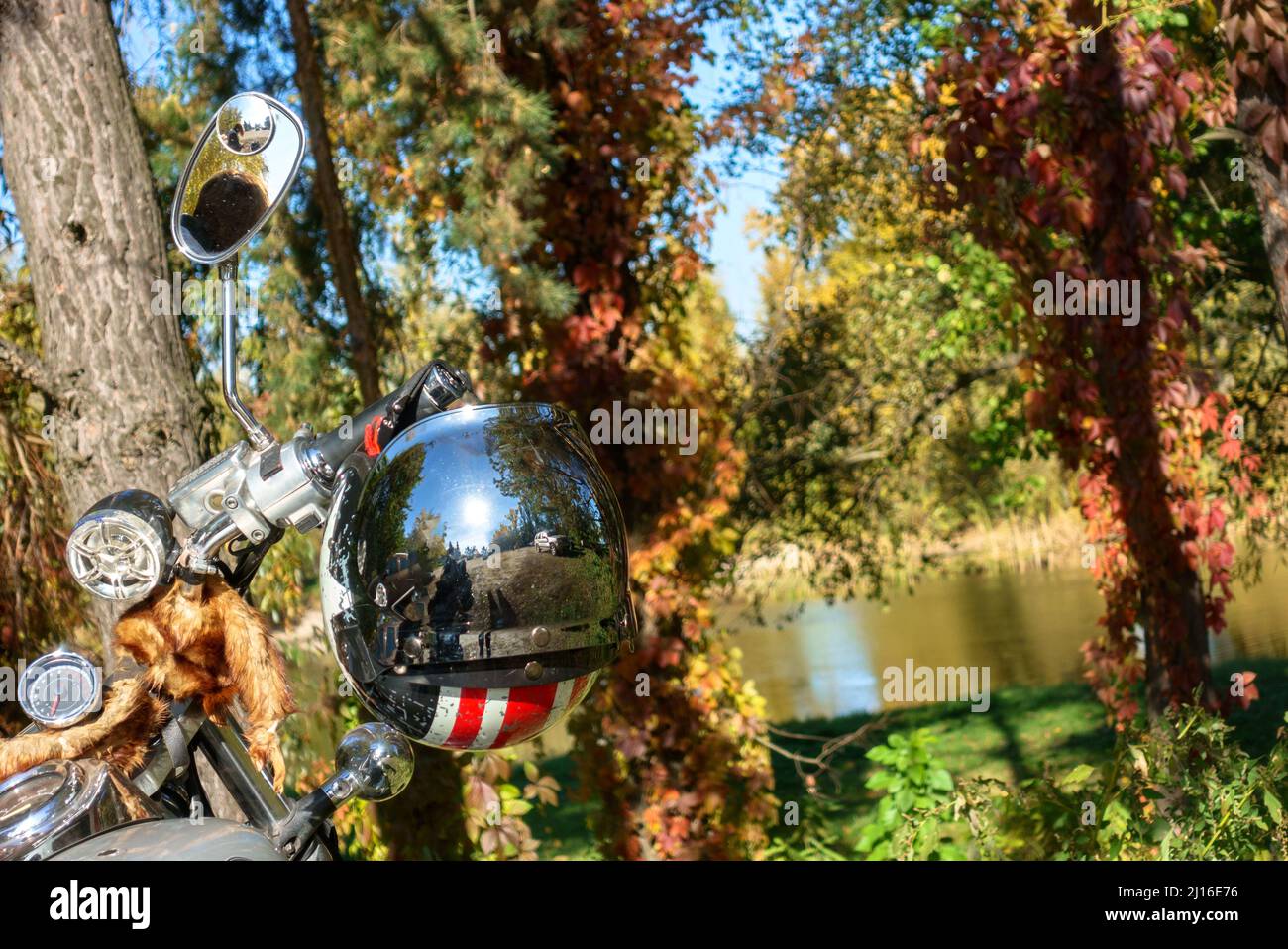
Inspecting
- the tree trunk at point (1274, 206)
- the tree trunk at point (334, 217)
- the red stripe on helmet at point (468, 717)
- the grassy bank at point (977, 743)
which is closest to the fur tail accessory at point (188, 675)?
the red stripe on helmet at point (468, 717)

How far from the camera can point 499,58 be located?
193 inches

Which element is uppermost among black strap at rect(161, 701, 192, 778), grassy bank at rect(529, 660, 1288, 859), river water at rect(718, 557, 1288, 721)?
black strap at rect(161, 701, 192, 778)

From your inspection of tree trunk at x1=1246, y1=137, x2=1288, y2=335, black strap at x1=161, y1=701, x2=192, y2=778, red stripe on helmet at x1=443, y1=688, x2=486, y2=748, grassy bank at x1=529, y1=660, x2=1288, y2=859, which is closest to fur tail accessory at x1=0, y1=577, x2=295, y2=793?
black strap at x1=161, y1=701, x2=192, y2=778

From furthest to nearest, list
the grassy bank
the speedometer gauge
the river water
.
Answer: the river water < the grassy bank < the speedometer gauge

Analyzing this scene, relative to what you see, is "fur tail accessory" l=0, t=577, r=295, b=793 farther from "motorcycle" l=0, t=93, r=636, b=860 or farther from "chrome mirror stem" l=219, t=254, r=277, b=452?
"chrome mirror stem" l=219, t=254, r=277, b=452

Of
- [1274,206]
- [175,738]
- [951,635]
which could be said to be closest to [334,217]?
[1274,206]

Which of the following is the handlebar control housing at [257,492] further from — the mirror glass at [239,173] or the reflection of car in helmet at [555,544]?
the reflection of car in helmet at [555,544]

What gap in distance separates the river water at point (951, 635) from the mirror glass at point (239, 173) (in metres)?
7.81

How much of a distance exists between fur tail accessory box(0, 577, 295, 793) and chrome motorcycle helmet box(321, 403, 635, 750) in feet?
1.15

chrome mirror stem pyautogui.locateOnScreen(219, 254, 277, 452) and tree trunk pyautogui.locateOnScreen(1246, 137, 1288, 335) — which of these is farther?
tree trunk pyautogui.locateOnScreen(1246, 137, 1288, 335)

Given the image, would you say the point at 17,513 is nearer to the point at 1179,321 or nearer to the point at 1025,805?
the point at 1025,805

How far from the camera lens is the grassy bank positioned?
22.8 ft

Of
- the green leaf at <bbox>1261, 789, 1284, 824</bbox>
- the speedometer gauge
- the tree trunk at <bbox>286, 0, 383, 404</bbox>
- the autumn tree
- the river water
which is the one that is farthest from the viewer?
the river water

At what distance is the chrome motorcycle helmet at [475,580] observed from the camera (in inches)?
51.9
